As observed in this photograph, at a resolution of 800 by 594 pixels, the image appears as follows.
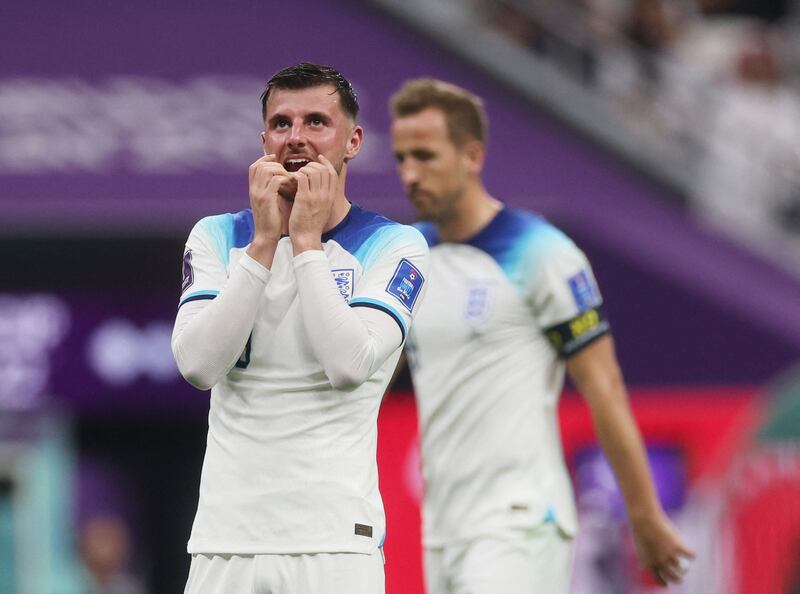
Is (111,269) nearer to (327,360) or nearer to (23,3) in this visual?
Answer: (23,3)

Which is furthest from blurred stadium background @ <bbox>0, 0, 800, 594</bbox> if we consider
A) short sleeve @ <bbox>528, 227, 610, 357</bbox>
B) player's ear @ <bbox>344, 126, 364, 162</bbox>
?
player's ear @ <bbox>344, 126, 364, 162</bbox>

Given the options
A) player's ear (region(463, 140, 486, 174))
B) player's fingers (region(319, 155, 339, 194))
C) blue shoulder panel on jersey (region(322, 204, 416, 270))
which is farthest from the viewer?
player's ear (region(463, 140, 486, 174))

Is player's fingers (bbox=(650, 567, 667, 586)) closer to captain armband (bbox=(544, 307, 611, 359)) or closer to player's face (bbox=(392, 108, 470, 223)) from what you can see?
captain armband (bbox=(544, 307, 611, 359))

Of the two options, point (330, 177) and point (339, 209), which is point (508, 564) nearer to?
Result: point (339, 209)

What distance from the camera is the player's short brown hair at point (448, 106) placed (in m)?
6.04

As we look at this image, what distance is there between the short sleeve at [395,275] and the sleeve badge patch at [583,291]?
1.33 meters

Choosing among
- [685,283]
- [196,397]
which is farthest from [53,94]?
[685,283]

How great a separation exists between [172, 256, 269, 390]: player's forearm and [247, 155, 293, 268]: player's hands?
0.04m

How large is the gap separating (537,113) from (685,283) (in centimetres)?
158

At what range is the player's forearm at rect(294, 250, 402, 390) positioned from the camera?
401cm

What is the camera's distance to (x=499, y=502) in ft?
18.2

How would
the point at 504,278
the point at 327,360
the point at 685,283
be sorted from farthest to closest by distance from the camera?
the point at 685,283 → the point at 504,278 → the point at 327,360

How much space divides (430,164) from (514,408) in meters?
0.96

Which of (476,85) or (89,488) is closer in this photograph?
(476,85)
